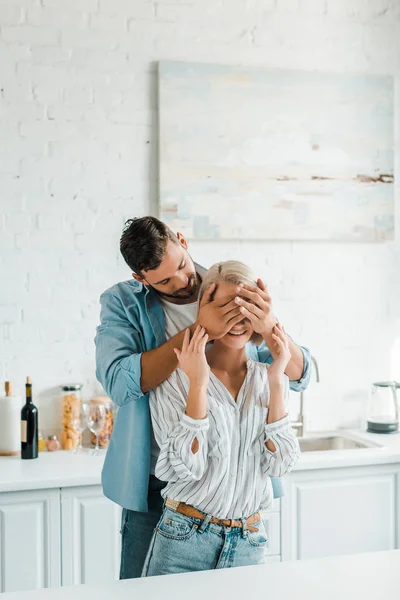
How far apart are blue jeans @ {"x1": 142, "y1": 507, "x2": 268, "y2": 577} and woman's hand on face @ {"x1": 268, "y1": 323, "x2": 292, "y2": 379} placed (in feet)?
1.13

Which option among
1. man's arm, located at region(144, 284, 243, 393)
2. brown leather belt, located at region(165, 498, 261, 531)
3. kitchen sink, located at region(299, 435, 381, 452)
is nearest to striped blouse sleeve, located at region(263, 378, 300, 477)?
brown leather belt, located at region(165, 498, 261, 531)

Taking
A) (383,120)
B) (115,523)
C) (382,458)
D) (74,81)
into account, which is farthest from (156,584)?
(383,120)

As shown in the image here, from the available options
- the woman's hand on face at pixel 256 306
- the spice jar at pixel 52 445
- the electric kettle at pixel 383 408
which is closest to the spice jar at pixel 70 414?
the spice jar at pixel 52 445

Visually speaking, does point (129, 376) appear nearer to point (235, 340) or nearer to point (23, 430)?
point (235, 340)

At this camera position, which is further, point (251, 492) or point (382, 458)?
point (382, 458)

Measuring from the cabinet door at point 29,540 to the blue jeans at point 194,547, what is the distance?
962mm

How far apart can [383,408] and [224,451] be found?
6.49ft

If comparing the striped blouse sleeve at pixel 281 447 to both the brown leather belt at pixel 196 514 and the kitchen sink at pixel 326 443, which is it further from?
the kitchen sink at pixel 326 443

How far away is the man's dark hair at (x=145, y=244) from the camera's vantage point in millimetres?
1607

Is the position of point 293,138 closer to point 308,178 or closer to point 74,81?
point 308,178

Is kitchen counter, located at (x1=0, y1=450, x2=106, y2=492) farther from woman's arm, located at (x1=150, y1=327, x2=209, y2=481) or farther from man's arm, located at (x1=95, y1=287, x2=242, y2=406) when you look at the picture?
woman's arm, located at (x1=150, y1=327, x2=209, y2=481)

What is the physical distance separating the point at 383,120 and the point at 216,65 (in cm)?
82

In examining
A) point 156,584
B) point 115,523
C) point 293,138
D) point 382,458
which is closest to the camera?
point 156,584

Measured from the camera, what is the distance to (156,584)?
1.36m
